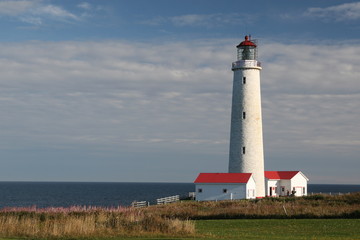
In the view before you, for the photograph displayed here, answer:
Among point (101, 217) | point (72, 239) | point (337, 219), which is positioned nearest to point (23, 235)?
point (72, 239)

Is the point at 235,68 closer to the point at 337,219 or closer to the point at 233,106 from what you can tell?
the point at 233,106

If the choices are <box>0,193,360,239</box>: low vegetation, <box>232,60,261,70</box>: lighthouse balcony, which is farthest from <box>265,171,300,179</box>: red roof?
<box>0,193,360,239</box>: low vegetation

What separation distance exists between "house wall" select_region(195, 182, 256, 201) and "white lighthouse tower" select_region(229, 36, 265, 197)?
142 cm

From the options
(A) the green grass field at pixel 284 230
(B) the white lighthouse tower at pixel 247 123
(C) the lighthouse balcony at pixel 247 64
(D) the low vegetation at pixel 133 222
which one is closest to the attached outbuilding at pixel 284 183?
(B) the white lighthouse tower at pixel 247 123

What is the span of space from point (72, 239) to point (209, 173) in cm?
3309

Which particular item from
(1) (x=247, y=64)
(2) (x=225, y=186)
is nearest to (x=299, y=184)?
(2) (x=225, y=186)

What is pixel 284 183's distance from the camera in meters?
59.0

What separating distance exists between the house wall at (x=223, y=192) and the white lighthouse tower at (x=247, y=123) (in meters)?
1.42

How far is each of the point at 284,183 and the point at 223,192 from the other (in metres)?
10.8

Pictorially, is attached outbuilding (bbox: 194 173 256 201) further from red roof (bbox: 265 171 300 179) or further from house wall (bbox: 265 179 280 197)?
red roof (bbox: 265 171 300 179)

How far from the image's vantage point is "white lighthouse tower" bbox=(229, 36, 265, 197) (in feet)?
165

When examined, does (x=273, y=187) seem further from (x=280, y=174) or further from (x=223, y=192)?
(x=223, y=192)

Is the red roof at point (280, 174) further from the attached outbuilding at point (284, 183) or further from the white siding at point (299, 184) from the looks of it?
the white siding at point (299, 184)

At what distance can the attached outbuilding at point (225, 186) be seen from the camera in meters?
49.9
